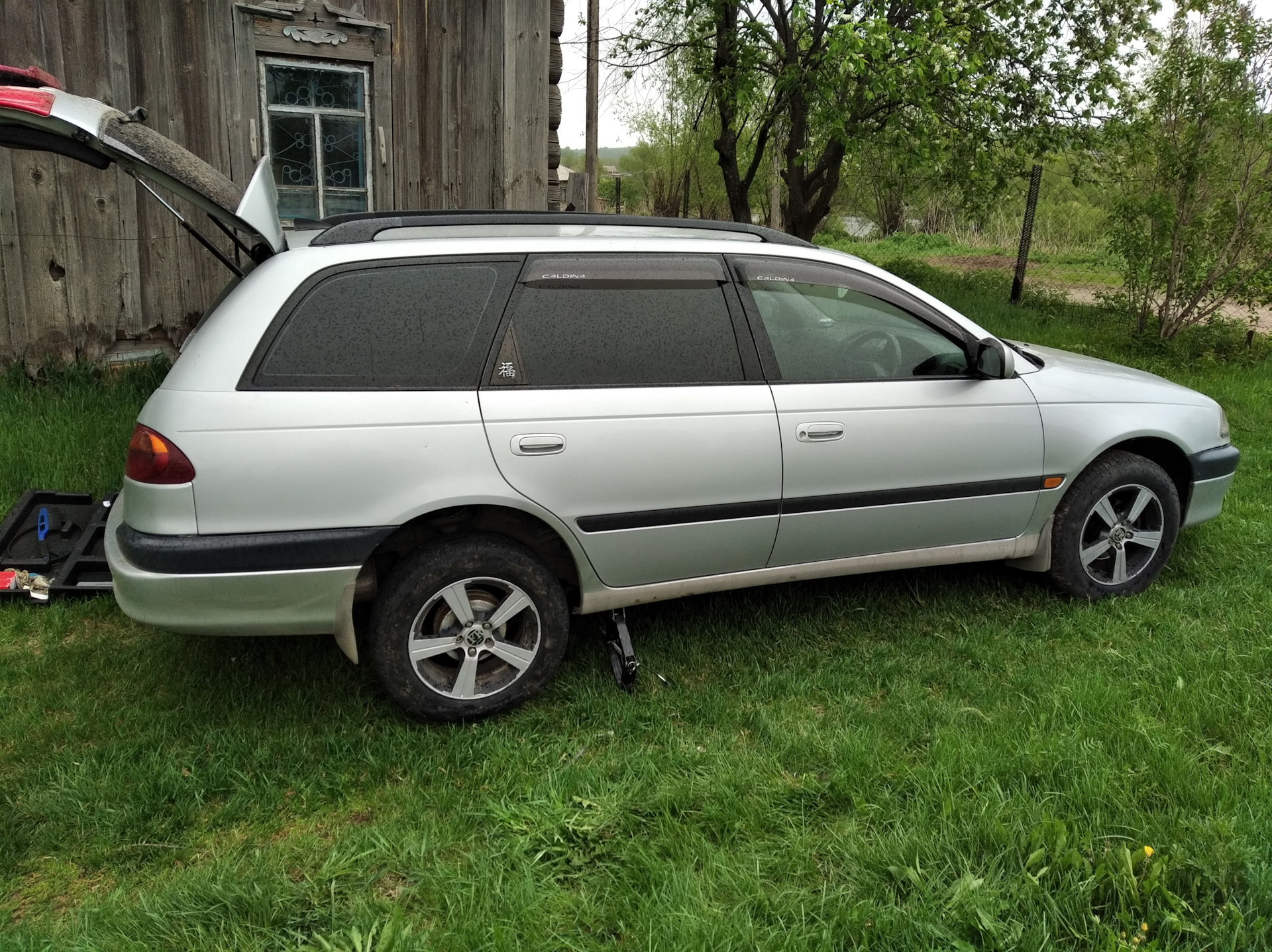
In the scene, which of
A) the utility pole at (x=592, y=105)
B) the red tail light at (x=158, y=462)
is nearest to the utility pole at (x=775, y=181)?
the utility pole at (x=592, y=105)

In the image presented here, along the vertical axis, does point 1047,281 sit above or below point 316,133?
below

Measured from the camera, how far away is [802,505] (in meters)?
3.80

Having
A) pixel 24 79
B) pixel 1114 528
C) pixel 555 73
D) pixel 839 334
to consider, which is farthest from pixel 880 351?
pixel 555 73

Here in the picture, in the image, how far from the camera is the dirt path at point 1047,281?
11.8 meters

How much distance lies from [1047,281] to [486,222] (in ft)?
39.0

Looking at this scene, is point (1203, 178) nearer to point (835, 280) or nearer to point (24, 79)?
point (835, 280)

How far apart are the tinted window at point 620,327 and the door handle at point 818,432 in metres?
0.32

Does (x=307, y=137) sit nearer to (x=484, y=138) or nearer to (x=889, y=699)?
(x=484, y=138)

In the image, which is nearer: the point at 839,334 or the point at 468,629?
the point at 468,629

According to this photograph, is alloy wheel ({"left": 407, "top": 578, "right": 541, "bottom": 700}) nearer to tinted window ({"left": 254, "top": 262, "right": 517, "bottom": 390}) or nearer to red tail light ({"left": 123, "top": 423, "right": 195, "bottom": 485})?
tinted window ({"left": 254, "top": 262, "right": 517, "bottom": 390})

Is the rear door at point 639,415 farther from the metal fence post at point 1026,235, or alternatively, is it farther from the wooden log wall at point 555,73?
the metal fence post at point 1026,235

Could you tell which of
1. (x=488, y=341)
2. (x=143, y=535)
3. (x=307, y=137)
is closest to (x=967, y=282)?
(x=307, y=137)

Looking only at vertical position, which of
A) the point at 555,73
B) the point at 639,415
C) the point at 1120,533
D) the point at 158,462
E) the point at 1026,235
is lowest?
the point at 1120,533

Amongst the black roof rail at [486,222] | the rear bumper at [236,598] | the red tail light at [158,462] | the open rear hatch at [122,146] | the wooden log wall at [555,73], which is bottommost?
the rear bumper at [236,598]
